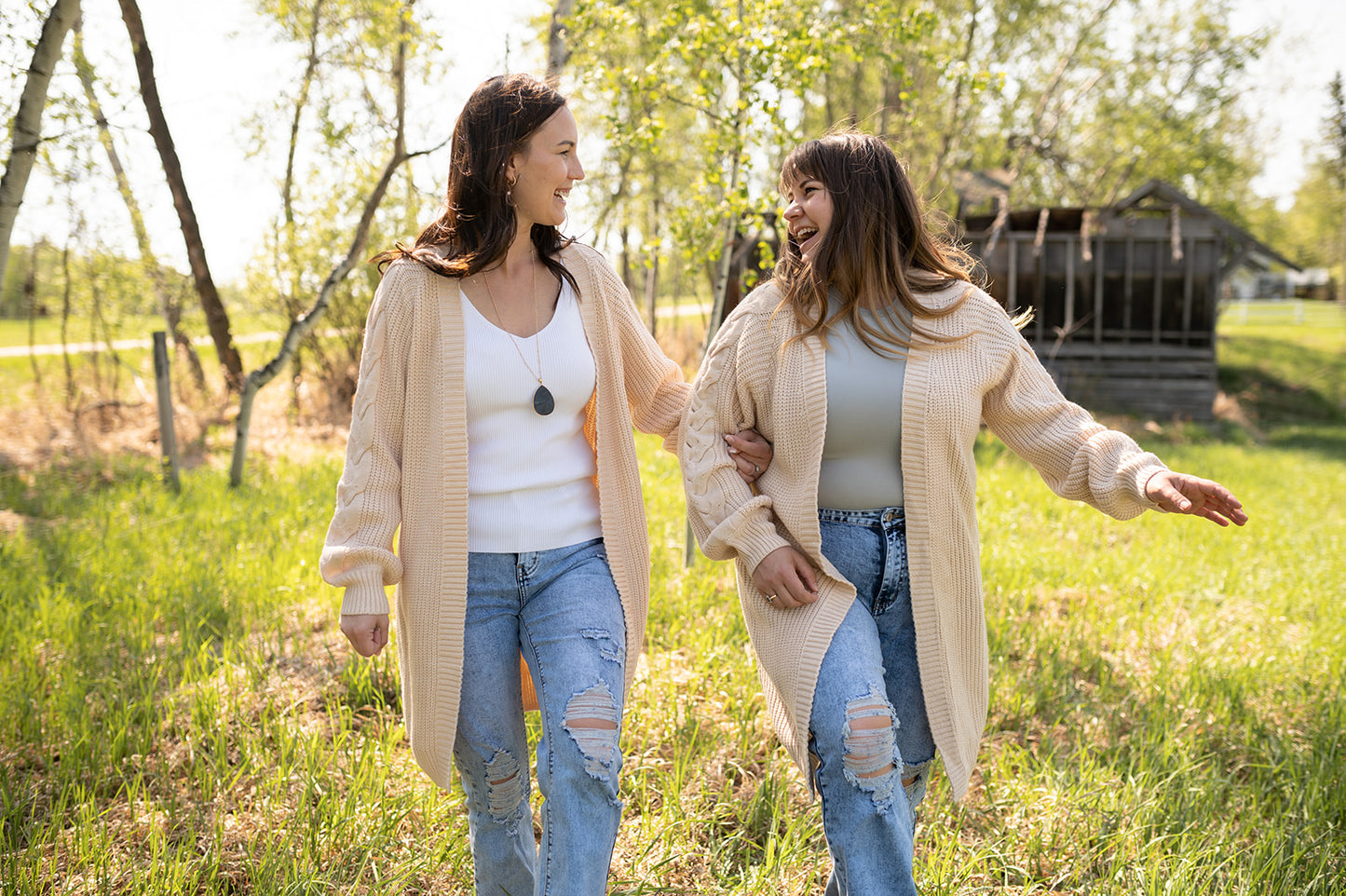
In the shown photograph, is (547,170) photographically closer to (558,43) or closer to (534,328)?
(534,328)

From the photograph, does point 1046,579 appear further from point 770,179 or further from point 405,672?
point 770,179

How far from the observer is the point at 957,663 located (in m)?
2.46

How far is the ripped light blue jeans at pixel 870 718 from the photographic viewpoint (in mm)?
2084

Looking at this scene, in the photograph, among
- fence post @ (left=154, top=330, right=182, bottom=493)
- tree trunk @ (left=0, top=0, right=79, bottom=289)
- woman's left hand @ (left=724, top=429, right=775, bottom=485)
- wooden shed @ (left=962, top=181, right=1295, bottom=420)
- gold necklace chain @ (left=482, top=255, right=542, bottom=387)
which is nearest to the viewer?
gold necklace chain @ (left=482, top=255, right=542, bottom=387)

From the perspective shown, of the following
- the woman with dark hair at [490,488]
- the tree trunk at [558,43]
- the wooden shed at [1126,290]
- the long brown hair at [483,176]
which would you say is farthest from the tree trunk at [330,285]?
the wooden shed at [1126,290]

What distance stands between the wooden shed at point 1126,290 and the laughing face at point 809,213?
15050mm

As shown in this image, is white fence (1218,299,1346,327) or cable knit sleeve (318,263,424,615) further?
white fence (1218,299,1346,327)

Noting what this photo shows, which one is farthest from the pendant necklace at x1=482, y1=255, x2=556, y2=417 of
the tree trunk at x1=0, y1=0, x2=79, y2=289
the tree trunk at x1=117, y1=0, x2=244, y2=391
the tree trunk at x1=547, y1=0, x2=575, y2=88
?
the tree trunk at x1=117, y1=0, x2=244, y2=391

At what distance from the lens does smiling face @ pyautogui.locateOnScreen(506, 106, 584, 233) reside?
2453 mm

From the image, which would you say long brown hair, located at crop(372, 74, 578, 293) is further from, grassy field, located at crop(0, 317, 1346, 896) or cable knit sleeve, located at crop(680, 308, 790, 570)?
grassy field, located at crop(0, 317, 1346, 896)

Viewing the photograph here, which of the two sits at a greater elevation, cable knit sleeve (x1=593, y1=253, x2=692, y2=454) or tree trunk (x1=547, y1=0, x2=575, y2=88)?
tree trunk (x1=547, y1=0, x2=575, y2=88)

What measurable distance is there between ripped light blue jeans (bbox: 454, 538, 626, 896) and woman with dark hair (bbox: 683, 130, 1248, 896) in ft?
1.31

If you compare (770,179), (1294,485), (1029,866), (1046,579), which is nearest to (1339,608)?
(1046,579)

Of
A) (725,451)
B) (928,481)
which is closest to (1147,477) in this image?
(928,481)
